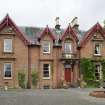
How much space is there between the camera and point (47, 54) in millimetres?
46938

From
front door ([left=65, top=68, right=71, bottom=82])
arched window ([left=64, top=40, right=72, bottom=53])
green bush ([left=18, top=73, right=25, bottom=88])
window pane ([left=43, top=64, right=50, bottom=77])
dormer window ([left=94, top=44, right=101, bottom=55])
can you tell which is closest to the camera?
green bush ([left=18, top=73, right=25, bottom=88])

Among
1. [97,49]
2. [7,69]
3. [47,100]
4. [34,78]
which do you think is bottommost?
[47,100]

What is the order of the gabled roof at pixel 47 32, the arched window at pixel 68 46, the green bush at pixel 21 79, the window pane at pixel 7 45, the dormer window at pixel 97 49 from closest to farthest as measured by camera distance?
the green bush at pixel 21 79 < the window pane at pixel 7 45 < the gabled roof at pixel 47 32 < the arched window at pixel 68 46 < the dormer window at pixel 97 49

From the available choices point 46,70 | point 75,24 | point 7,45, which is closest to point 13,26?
point 7,45

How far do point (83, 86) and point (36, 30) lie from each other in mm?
10967

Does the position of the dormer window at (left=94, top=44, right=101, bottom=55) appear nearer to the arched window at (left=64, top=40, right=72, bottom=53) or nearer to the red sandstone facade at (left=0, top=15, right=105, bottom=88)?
the red sandstone facade at (left=0, top=15, right=105, bottom=88)

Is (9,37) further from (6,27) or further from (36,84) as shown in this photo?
(36,84)

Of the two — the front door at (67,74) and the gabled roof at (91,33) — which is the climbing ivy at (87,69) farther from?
the gabled roof at (91,33)

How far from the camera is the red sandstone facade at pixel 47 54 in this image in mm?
45188

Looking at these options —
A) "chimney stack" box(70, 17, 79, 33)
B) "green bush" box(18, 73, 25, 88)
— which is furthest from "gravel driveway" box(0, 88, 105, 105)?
"chimney stack" box(70, 17, 79, 33)

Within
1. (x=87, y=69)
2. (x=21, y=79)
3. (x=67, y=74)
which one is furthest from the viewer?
(x=87, y=69)

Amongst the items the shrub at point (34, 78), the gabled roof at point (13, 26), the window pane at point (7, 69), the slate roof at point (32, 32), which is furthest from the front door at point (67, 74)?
the window pane at point (7, 69)

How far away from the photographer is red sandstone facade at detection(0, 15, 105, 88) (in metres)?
45.2

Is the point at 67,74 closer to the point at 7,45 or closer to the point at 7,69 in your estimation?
the point at 7,69
